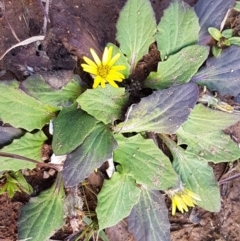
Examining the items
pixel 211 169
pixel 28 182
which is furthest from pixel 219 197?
pixel 28 182

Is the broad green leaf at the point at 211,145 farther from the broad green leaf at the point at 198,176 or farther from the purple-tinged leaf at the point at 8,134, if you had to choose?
the purple-tinged leaf at the point at 8,134

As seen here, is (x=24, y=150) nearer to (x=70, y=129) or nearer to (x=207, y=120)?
(x=70, y=129)

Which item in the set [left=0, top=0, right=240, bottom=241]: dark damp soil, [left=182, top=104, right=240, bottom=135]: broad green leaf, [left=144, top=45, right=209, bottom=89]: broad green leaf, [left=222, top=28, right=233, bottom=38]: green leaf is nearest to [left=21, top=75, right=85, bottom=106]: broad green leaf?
[left=0, top=0, right=240, bottom=241]: dark damp soil

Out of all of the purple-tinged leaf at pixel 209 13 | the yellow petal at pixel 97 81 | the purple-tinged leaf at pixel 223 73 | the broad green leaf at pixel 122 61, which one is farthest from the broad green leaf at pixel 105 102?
the purple-tinged leaf at pixel 209 13

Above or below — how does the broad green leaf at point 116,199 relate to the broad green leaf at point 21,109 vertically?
below

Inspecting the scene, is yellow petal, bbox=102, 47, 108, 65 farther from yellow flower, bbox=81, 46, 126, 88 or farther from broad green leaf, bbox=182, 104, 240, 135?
broad green leaf, bbox=182, 104, 240, 135

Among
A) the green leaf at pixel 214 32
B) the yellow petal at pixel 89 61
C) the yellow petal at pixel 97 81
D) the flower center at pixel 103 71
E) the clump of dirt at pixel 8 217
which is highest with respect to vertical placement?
the green leaf at pixel 214 32
